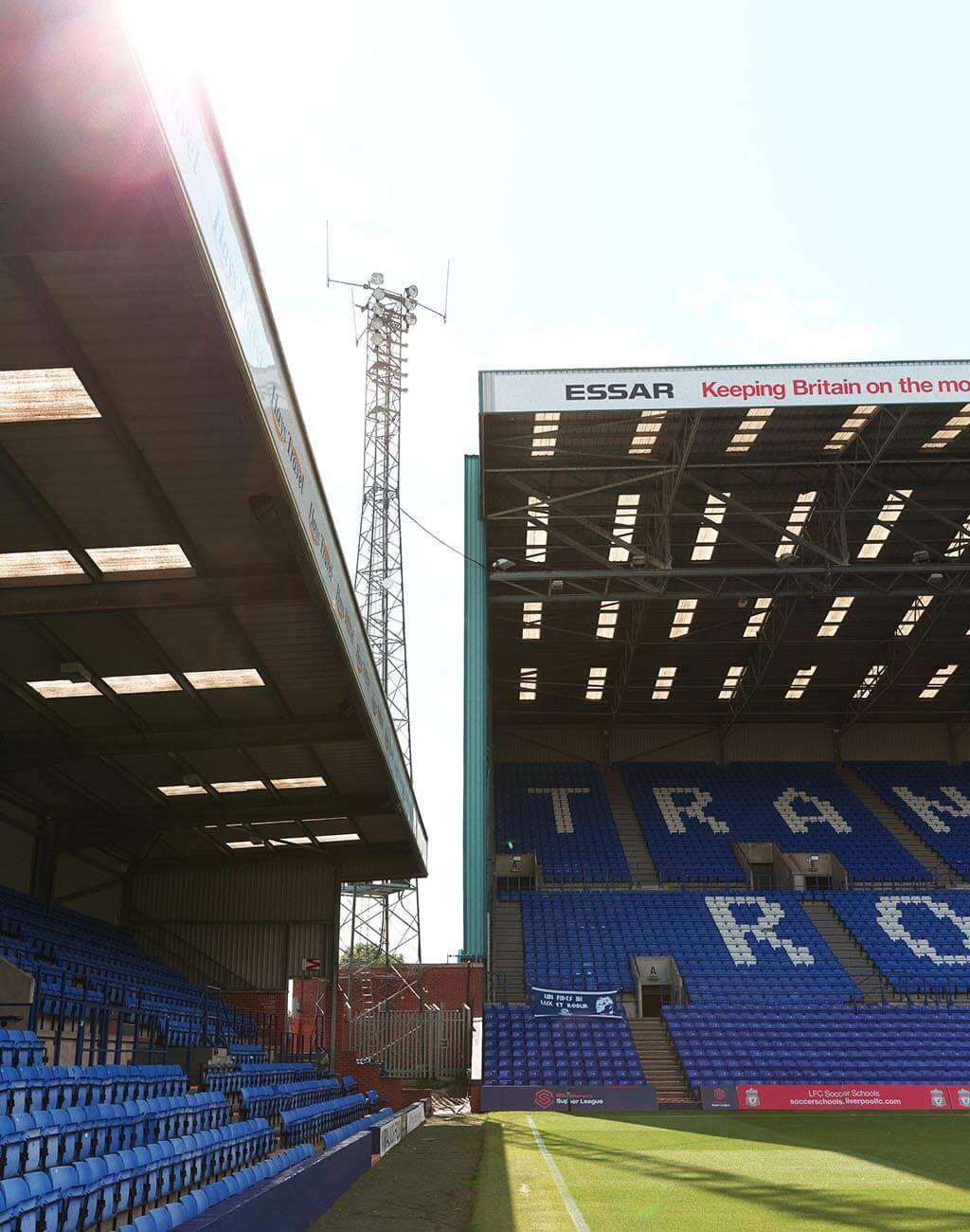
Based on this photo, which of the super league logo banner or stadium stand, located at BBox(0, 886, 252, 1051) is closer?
stadium stand, located at BBox(0, 886, 252, 1051)

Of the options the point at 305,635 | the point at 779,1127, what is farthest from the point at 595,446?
the point at 779,1127

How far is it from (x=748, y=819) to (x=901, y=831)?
5.41m

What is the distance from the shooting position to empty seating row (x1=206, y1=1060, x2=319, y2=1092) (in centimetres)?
1698

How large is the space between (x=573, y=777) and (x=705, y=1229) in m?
36.5

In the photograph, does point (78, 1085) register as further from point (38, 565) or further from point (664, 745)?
point (664, 745)

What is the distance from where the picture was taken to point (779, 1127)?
21.1 meters

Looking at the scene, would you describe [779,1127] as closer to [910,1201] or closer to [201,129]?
[910,1201]

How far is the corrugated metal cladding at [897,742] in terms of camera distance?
47.3 m

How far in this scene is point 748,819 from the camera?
4253 centimetres

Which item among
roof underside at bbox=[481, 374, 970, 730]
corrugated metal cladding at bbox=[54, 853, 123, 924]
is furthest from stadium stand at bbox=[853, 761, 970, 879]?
corrugated metal cladding at bbox=[54, 853, 123, 924]

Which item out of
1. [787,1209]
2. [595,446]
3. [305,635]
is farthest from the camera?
[595,446]

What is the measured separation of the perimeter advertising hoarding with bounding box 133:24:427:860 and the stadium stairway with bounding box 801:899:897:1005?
2213 cm

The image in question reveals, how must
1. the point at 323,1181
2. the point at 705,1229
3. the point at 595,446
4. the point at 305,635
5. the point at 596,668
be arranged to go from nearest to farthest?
the point at 705,1229
the point at 323,1181
the point at 305,635
the point at 595,446
the point at 596,668

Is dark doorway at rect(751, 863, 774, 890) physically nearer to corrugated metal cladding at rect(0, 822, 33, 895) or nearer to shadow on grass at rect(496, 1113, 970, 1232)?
shadow on grass at rect(496, 1113, 970, 1232)
